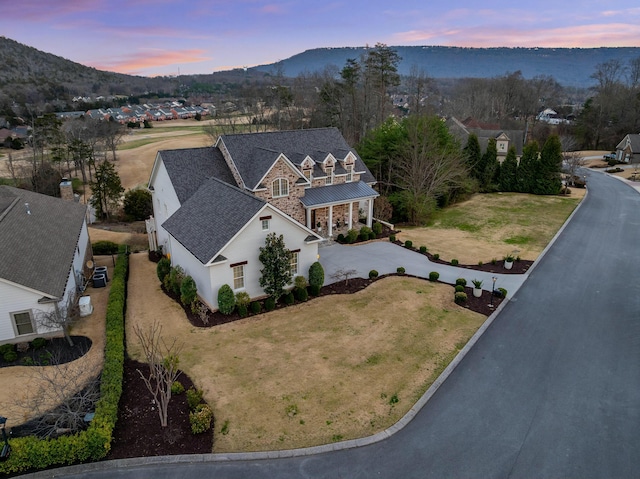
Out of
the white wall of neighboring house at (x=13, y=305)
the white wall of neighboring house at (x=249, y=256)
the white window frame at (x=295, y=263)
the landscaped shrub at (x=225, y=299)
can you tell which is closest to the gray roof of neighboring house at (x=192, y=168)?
the white wall of neighboring house at (x=249, y=256)

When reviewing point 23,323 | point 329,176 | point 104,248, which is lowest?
point 104,248

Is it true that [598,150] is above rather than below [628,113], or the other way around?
below

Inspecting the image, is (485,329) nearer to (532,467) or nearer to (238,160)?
(532,467)

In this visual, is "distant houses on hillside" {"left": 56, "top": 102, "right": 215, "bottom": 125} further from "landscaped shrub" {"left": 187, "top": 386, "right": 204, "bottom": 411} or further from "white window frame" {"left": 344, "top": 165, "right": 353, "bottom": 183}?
"landscaped shrub" {"left": 187, "top": 386, "right": 204, "bottom": 411}

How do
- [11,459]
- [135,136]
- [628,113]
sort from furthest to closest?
1. [135,136]
2. [628,113]
3. [11,459]

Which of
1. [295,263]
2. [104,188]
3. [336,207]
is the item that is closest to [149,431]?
[295,263]

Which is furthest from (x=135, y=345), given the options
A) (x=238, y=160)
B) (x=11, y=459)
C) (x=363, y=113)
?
(x=363, y=113)

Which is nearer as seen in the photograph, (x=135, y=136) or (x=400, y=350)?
(x=400, y=350)

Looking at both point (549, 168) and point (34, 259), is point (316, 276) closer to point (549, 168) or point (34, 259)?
point (34, 259)
